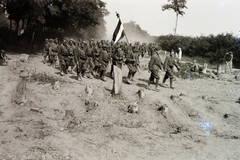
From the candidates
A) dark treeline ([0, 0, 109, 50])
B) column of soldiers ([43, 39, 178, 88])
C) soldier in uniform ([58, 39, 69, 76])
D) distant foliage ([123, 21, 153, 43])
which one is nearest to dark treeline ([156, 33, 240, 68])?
dark treeline ([0, 0, 109, 50])

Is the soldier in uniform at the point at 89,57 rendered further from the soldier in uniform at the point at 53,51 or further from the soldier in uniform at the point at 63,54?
the soldier in uniform at the point at 53,51

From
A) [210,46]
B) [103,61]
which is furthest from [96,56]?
[210,46]

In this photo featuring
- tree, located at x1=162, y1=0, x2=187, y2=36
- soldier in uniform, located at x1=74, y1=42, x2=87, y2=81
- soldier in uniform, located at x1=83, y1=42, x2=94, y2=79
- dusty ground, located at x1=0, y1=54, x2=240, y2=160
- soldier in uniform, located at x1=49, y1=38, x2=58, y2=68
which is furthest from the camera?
tree, located at x1=162, y1=0, x2=187, y2=36

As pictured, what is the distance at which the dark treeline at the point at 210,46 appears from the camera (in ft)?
84.2

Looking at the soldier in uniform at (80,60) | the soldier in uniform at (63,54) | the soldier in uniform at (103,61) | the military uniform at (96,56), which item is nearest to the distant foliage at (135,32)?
the military uniform at (96,56)

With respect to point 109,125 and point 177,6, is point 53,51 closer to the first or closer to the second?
point 109,125

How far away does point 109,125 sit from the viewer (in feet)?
24.5

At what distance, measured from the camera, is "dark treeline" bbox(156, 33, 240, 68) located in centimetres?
2567

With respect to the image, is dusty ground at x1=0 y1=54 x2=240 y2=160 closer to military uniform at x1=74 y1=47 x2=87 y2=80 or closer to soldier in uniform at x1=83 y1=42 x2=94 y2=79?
military uniform at x1=74 y1=47 x2=87 y2=80

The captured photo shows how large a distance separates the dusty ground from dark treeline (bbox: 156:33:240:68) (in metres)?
16.0

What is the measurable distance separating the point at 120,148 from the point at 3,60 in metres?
11.0

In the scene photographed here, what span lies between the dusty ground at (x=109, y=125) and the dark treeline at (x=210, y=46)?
15994mm

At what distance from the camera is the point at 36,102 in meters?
8.17

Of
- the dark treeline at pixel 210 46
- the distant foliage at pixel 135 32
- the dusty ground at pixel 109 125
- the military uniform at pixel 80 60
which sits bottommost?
the dusty ground at pixel 109 125
